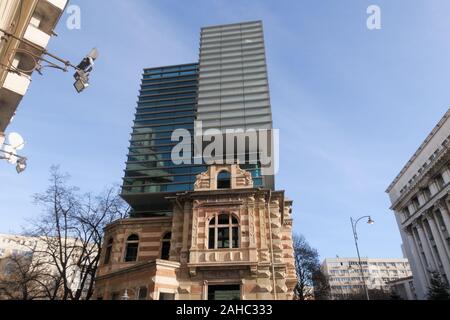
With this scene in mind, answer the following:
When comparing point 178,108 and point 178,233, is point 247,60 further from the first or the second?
point 178,233

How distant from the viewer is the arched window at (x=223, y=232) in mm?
20266

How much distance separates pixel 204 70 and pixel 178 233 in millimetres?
74949

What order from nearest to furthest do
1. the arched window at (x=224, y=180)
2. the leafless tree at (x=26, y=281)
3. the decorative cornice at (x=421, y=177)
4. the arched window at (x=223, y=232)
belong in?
the arched window at (x=223, y=232), the leafless tree at (x=26, y=281), the arched window at (x=224, y=180), the decorative cornice at (x=421, y=177)

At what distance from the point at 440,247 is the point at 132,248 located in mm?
51196

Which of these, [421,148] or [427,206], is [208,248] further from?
[421,148]

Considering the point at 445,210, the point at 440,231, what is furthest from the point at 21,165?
the point at 440,231

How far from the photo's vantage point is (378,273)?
111 m

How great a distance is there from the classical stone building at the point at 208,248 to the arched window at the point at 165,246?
0.03m

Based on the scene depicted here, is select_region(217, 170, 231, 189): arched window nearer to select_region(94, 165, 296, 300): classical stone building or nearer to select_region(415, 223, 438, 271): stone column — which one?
select_region(94, 165, 296, 300): classical stone building

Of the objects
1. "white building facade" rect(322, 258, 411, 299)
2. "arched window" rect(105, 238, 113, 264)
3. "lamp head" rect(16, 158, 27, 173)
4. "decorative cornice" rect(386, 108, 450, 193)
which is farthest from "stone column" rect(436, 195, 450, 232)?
"white building facade" rect(322, 258, 411, 299)

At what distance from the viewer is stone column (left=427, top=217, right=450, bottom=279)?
45.4 meters

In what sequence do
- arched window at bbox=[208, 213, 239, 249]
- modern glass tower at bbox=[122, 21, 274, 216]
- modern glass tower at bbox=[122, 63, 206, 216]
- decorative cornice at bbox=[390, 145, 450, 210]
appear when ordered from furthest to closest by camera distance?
modern glass tower at bbox=[122, 21, 274, 216] < modern glass tower at bbox=[122, 63, 206, 216] < decorative cornice at bbox=[390, 145, 450, 210] < arched window at bbox=[208, 213, 239, 249]

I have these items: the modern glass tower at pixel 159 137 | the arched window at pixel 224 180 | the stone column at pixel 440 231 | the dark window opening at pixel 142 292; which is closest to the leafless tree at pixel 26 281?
the dark window opening at pixel 142 292

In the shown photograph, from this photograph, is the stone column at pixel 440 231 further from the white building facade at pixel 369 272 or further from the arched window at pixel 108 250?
the white building facade at pixel 369 272
